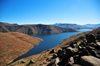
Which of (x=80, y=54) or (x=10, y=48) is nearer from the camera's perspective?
(x=80, y=54)

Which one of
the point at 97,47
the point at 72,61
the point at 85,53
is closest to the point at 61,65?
the point at 72,61

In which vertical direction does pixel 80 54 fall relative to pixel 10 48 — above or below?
above

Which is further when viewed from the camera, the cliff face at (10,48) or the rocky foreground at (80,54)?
the cliff face at (10,48)

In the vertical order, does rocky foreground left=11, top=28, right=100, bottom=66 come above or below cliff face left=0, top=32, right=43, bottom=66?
above

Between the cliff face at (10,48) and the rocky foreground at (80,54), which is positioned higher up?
the rocky foreground at (80,54)

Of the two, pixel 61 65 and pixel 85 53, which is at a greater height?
pixel 85 53

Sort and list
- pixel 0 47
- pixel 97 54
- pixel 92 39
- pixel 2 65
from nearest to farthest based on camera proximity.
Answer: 1. pixel 97 54
2. pixel 92 39
3. pixel 2 65
4. pixel 0 47

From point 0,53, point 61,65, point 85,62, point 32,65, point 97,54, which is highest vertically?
point 97,54

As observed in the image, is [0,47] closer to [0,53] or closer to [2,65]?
Result: [0,53]

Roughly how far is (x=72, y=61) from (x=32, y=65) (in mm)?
24898

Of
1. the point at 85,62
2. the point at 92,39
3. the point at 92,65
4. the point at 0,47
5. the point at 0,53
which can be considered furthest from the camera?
the point at 0,47

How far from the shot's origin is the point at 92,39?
2280cm

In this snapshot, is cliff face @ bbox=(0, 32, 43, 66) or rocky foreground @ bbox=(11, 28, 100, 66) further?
cliff face @ bbox=(0, 32, 43, 66)

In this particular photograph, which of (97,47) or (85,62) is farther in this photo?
(97,47)
